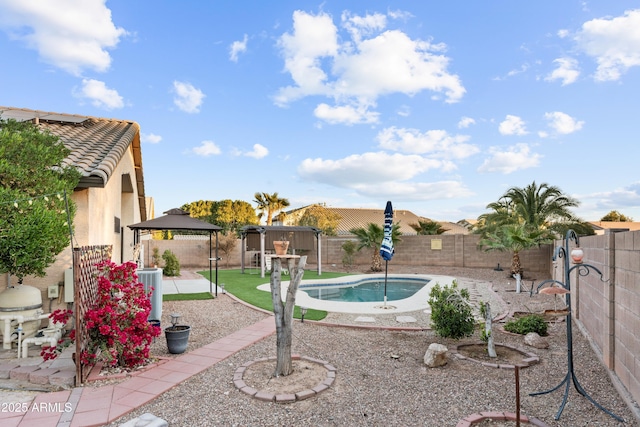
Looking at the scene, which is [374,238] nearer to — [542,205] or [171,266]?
[542,205]

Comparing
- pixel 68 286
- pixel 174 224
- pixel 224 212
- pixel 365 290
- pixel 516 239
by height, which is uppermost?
pixel 224 212

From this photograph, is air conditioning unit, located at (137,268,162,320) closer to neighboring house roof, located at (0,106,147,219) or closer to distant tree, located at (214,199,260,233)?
neighboring house roof, located at (0,106,147,219)

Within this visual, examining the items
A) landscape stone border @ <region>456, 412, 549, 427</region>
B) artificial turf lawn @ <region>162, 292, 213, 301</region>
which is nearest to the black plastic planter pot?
landscape stone border @ <region>456, 412, 549, 427</region>

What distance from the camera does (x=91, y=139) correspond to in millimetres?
10391

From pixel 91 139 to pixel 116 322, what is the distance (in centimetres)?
737

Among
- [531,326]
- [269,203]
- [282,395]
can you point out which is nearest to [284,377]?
[282,395]

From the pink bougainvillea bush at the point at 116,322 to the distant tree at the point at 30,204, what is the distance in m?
1.12

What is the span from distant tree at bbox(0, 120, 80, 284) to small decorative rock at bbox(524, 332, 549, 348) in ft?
25.4

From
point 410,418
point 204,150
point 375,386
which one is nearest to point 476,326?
point 375,386

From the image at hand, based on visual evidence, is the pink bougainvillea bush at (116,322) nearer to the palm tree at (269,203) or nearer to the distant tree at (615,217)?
the palm tree at (269,203)

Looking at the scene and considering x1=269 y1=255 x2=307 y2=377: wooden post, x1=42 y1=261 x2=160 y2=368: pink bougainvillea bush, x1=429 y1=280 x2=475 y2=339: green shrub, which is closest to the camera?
x1=42 y1=261 x2=160 y2=368: pink bougainvillea bush

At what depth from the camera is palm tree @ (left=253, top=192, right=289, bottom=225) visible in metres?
39.7

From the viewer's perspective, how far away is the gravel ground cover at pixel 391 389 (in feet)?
12.8

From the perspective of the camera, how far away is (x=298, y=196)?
39250mm
